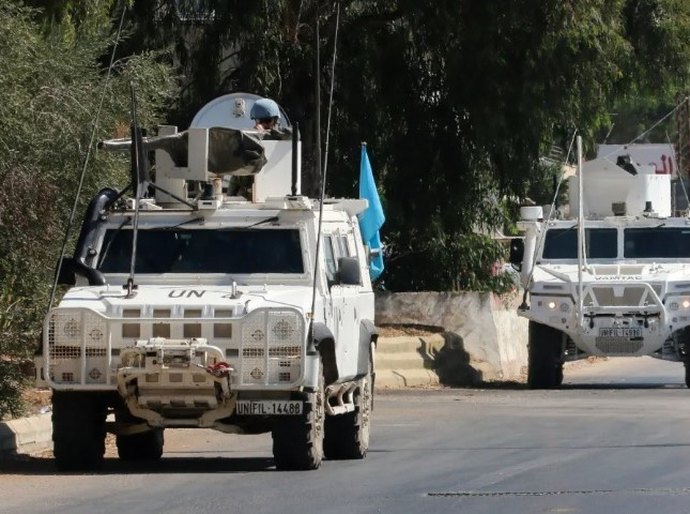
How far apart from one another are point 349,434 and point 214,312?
206 centimetres

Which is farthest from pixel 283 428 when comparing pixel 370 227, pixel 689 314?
pixel 689 314

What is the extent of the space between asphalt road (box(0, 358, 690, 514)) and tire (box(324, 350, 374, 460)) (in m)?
0.17

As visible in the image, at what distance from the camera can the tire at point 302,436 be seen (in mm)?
12172

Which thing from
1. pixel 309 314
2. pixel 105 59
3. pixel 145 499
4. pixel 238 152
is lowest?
pixel 145 499

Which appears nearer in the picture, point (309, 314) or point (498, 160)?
point (309, 314)

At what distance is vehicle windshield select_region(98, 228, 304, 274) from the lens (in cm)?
1319

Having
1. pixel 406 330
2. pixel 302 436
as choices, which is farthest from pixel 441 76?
pixel 302 436

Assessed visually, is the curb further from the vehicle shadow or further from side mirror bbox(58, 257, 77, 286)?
side mirror bbox(58, 257, 77, 286)

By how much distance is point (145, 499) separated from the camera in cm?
1109

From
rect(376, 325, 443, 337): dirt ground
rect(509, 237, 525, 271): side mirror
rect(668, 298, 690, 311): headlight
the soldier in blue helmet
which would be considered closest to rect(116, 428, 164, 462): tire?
the soldier in blue helmet

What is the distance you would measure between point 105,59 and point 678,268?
8.41m

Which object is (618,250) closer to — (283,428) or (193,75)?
(193,75)

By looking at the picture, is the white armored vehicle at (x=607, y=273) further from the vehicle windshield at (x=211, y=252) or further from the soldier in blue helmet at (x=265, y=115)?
the vehicle windshield at (x=211, y=252)

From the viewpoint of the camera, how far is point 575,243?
24781mm
